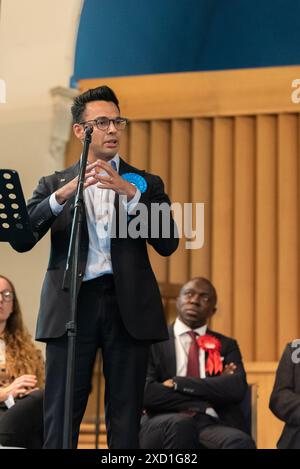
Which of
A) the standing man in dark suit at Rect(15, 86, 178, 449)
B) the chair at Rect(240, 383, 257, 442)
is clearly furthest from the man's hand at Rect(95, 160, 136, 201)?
the chair at Rect(240, 383, 257, 442)

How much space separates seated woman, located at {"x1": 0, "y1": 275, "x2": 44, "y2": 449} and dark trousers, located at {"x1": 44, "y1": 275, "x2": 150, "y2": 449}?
114 centimetres

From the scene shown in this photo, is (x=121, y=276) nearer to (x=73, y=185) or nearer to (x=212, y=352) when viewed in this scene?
(x=73, y=185)

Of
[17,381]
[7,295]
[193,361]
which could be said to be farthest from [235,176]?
[17,381]

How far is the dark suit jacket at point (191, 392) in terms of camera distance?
4781 millimetres

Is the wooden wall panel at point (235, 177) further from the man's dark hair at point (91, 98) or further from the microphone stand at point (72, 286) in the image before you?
the microphone stand at point (72, 286)

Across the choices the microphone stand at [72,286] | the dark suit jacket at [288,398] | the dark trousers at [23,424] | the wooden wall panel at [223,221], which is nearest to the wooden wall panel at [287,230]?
the wooden wall panel at [223,221]

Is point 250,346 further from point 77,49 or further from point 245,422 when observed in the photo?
point 77,49

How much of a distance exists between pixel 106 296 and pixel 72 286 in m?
0.25

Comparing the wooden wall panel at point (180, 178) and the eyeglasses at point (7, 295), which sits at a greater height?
the wooden wall panel at point (180, 178)

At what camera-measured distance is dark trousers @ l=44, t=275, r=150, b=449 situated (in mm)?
3160

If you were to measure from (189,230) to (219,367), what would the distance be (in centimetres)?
155

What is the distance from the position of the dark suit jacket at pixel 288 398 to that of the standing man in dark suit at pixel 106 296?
168cm

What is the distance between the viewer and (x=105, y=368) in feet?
10.5
